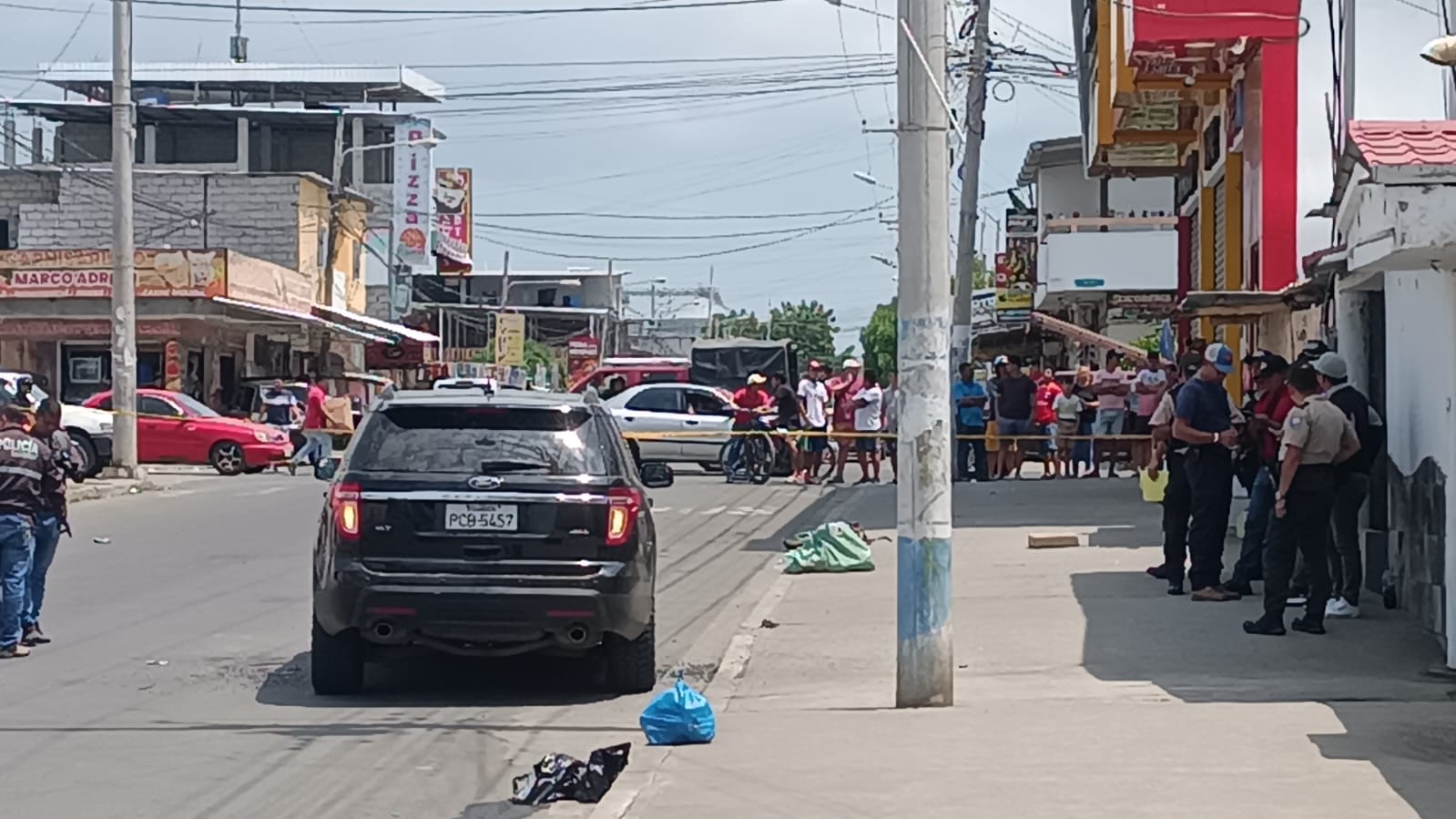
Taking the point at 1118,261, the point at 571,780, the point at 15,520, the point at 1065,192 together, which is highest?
the point at 1065,192

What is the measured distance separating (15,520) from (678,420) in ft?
64.7

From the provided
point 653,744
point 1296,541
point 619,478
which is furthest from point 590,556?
point 1296,541

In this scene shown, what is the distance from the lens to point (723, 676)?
11570mm

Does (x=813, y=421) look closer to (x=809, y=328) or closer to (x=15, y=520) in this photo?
(x=15, y=520)

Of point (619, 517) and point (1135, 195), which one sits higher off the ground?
point (1135, 195)

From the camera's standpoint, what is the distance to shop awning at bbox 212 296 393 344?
41.2m

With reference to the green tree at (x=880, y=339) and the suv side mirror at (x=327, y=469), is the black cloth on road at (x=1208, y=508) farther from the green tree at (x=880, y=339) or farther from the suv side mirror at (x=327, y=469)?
the green tree at (x=880, y=339)

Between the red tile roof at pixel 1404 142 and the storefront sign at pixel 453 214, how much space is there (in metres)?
74.8

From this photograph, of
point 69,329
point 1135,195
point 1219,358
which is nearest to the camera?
point 1219,358

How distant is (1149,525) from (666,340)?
99152 mm

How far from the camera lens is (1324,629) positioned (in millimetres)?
11938

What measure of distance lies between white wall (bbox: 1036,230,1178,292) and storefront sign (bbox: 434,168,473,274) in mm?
42459

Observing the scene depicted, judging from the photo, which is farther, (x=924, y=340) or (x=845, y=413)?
(x=845, y=413)

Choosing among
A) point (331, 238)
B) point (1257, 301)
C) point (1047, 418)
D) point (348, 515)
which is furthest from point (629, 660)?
point (331, 238)
